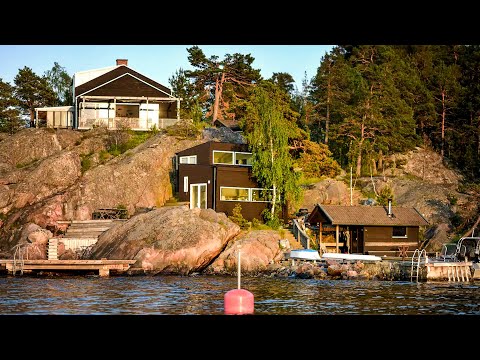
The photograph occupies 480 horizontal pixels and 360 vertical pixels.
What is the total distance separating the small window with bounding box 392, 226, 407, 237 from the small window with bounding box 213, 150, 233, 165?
1213 cm

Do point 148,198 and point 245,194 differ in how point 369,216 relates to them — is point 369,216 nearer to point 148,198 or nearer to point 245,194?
point 245,194

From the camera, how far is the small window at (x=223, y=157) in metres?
50.9

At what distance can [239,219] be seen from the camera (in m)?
48.1

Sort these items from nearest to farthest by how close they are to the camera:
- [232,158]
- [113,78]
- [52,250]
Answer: [52,250] → [232,158] → [113,78]

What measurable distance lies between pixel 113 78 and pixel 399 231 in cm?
3259

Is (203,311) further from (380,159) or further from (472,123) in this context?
(472,123)

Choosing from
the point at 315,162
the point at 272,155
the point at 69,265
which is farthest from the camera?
the point at 315,162

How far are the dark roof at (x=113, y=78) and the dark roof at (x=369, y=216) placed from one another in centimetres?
2599

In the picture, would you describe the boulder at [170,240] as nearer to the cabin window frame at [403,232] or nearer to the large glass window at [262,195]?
the large glass window at [262,195]

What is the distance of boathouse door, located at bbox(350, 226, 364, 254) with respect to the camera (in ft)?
152

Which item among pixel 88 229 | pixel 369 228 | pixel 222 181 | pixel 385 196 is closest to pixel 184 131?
pixel 222 181

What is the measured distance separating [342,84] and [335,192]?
17.4m

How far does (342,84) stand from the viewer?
6875 centimetres
